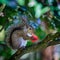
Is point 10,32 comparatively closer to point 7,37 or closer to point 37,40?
point 7,37

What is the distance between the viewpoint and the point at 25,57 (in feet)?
3.59

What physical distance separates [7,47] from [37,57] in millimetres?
159

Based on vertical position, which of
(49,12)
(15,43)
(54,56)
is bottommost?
(54,56)

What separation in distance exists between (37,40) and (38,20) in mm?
97

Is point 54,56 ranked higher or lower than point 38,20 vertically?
lower

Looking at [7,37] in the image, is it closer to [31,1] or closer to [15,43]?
[15,43]

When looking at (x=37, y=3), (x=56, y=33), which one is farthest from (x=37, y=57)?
(x=37, y=3)

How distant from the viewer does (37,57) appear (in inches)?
43.3

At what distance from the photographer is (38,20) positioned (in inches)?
41.6

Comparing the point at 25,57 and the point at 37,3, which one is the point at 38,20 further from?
the point at 25,57

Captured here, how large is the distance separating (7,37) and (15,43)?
0.16ft

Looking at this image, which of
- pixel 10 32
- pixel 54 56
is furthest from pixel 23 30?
pixel 54 56

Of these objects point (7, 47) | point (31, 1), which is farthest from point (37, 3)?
point (7, 47)

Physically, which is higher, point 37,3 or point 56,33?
point 37,3
